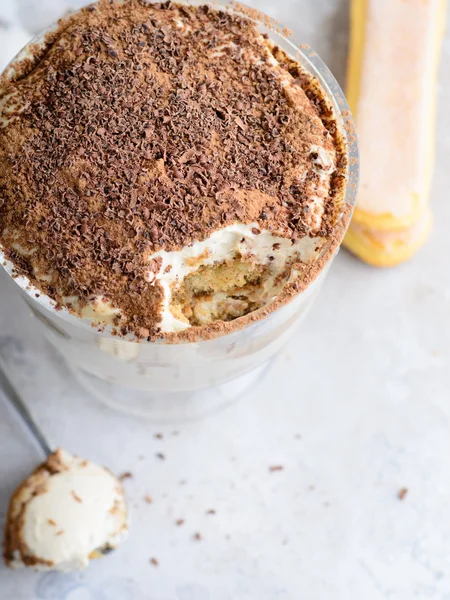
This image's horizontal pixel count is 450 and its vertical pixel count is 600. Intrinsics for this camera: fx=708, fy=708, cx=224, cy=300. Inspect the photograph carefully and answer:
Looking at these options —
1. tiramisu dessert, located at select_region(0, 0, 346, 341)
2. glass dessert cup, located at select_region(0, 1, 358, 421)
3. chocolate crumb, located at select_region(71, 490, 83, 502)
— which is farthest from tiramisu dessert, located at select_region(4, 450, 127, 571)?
tiramisu dessert, located at select_region(0, 0, 346, 341)

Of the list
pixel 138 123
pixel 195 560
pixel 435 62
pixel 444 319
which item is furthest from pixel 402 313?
pixel 138 123

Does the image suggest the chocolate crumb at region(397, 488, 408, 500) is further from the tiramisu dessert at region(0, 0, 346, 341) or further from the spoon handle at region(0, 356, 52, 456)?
the spoon handle at region(0, 356, 52, 456)

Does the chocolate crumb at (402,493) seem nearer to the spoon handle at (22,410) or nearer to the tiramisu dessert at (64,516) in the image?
the tiramisu dessert at (64,516)

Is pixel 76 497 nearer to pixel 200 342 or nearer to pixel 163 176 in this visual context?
pixel 200 342

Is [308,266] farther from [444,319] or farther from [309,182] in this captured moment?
[444,319]

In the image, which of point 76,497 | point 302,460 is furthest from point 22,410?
point 302,460

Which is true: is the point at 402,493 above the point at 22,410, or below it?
below
